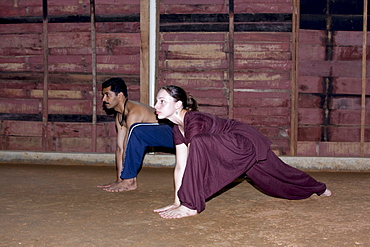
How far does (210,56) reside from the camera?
6719mm

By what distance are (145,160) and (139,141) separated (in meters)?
2.31

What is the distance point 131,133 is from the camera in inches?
175

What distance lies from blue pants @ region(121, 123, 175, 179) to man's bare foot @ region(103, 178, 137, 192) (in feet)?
0.40

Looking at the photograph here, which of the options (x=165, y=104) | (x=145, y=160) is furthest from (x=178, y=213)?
(x=145, y=160)

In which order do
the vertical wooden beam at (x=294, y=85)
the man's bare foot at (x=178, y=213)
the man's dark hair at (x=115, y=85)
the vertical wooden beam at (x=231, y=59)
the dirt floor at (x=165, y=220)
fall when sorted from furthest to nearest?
the vertical wooden beam at (x=231, y=59) → the vertical wooden beam at (x=294, y=85) → the man's dark hair at (x=115, y=85) → the man's bare foot at (x=178, y=213) → the dirt floor at (x=165, y=220)

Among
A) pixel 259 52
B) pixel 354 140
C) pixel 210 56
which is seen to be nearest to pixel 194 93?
pixel 210 56

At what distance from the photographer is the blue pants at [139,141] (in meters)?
4.44

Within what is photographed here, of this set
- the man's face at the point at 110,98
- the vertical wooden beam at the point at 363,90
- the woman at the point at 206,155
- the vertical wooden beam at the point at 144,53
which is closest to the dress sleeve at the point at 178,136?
the woman at the point at 206,155

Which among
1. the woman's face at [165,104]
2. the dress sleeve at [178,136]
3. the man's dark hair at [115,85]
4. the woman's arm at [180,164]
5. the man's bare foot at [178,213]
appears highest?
the man's dark hair at [115,85]

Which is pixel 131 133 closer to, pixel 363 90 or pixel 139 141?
pixel 139 141

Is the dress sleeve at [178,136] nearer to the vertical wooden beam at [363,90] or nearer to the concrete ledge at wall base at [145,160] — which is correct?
the concrete ledge at wall base at [145,160]

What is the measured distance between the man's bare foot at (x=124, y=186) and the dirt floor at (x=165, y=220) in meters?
0.09

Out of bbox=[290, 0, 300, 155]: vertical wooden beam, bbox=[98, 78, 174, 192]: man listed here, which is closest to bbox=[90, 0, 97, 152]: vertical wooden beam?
bbox=[98, 78, 174, 192]: man

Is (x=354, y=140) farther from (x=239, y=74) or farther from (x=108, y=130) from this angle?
(x=108, y=130)
